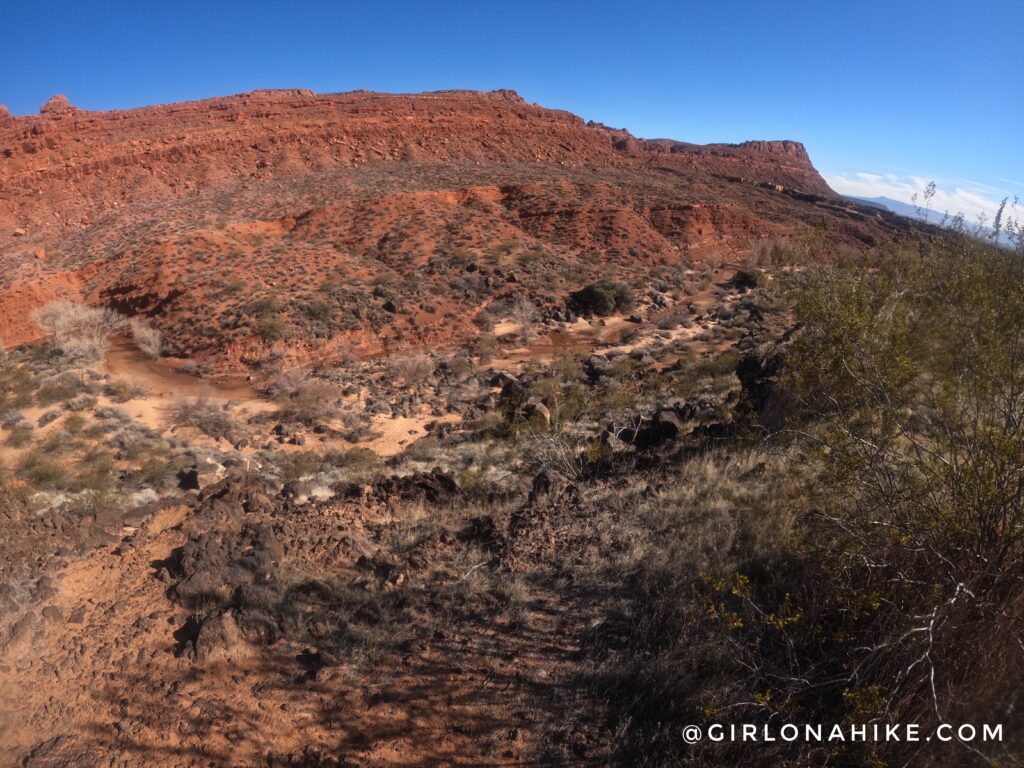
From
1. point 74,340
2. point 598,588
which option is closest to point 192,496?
point 598,588

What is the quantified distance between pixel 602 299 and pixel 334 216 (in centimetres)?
1377

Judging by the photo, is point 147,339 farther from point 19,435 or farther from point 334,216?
point 334,216

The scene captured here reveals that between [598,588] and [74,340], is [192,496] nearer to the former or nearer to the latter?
[598,588]

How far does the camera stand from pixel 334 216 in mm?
24938

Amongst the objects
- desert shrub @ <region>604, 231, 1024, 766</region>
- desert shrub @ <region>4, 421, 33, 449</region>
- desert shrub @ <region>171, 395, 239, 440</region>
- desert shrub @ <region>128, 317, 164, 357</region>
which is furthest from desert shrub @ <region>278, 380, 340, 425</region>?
desert shrub @ <region>604, 231, 1024, 766</region>

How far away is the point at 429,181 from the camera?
98.4 feet

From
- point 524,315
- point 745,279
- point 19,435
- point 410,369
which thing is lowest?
point 19,435

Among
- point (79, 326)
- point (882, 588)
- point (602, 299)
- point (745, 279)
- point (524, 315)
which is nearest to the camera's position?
point (882, 588)

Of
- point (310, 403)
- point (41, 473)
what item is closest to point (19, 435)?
point (41, 473)

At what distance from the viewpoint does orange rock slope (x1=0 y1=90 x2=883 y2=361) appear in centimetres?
1817

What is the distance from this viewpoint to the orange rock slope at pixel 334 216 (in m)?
18.2

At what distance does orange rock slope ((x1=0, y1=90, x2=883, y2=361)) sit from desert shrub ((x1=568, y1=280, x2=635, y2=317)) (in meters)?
1.02

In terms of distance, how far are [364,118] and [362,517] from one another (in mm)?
38200

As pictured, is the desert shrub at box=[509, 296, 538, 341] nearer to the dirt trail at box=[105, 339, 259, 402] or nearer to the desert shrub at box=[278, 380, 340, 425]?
the desert shrub at box=[278, 380, 340, 425]
